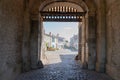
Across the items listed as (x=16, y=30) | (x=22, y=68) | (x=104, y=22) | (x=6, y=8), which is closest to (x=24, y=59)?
(x=22, y=68)

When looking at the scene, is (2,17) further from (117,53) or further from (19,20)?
(117,53)

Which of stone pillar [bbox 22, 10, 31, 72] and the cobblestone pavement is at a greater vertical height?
stone pillar [bbox 22, 10, 31, 72]

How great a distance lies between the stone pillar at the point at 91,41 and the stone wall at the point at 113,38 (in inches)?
55.9

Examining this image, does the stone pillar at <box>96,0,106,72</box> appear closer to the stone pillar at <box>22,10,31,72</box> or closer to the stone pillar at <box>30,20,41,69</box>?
the stone pillar at <box>30,20,41,69</box>

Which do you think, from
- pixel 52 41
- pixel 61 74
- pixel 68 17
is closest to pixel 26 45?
pixel 61 74

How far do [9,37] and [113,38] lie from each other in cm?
432

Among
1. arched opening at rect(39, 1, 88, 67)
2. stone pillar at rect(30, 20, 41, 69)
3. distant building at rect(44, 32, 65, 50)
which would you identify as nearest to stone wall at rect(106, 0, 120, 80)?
arched opening at rect(39, 1, 88, 67)

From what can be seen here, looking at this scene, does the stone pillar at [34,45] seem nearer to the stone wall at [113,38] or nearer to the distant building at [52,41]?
the stone wall at [113,38]

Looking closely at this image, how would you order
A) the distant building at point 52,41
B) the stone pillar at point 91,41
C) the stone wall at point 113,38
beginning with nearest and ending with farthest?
the stone wall at point 113,38
the stone pillar at point 91,41
the distant building at point 52,41

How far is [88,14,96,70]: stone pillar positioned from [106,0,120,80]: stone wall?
1.42m

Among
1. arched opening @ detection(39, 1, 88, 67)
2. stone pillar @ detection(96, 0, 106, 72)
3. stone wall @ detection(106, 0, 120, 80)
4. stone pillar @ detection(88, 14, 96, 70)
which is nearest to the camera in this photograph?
stone wall @ detection(106, 0, 120, 80)

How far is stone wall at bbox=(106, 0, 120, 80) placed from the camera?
25.2 ft

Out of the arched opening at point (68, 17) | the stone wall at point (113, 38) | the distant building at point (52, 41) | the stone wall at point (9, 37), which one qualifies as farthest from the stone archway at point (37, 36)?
the distant building at point (52, 41)

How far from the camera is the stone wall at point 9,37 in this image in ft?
21.1
